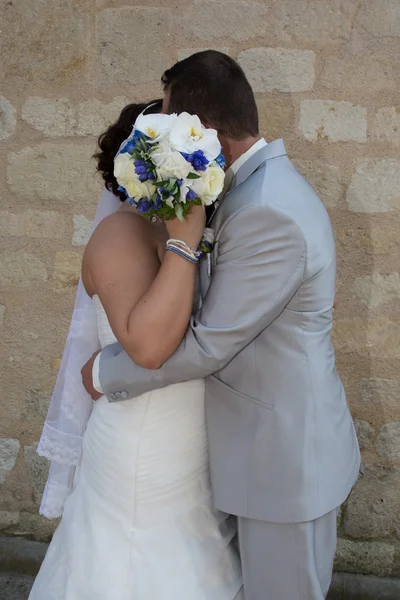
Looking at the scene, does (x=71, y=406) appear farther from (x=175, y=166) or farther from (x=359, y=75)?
(x=359, y=75)

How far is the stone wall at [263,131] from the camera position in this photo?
3096 millimetres

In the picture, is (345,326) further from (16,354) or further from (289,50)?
(16,354)

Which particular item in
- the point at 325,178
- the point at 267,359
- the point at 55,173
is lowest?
the point at 55,173

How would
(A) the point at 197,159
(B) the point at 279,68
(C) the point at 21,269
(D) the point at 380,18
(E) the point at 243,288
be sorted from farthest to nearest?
(C) the point at 21,269, (B) the point at 279,68, (D) the point at 380,18, (E) the point at 243,288, (A) the point at 197,159

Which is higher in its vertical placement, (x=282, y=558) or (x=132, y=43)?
(x=132, y=43)

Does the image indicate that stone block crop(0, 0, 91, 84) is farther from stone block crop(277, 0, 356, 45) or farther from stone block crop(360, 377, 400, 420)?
stone block crop(360, 377, 400, 420)

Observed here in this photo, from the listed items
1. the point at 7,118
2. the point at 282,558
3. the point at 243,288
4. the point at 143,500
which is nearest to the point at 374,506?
the point at 282,558

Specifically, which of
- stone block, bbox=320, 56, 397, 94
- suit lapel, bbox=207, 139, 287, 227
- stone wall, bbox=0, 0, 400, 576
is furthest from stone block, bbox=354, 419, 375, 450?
suit lapel, bbox=207, 139, 287, 227

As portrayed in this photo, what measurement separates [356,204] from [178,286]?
61.2 inches

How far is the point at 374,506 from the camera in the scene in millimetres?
3342

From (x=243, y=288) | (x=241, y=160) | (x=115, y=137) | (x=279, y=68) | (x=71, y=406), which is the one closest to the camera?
(x=243, y=288)

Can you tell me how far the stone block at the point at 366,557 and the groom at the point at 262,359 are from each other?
136cm

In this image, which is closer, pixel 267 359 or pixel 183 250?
pixel 183 250

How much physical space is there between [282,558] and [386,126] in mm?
1926
